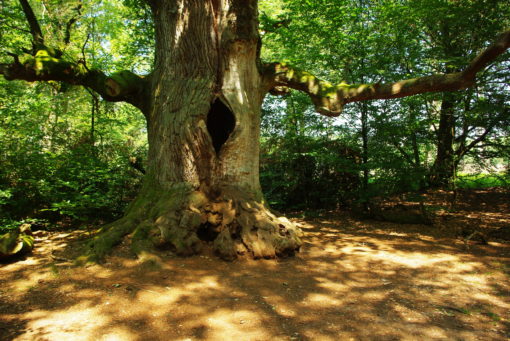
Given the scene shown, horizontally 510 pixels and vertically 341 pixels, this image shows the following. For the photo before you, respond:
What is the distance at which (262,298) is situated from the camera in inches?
134

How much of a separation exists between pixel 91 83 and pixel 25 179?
294 cm

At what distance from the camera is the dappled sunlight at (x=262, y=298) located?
2.71m

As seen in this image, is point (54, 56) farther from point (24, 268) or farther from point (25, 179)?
point (24, 268)

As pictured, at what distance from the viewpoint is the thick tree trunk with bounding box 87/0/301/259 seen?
4.72m

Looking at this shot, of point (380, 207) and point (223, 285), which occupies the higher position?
point (380, 207)

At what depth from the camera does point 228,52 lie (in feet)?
17.8

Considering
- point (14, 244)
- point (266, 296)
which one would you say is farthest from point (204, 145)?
point (14, 244)

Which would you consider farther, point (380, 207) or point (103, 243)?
point (380, 207)

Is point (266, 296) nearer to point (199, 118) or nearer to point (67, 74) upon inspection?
point (199, 118)

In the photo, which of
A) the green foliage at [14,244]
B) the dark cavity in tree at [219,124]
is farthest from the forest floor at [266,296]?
the dark cavity in tree at [219,124]

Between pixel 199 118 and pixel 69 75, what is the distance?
268 cm

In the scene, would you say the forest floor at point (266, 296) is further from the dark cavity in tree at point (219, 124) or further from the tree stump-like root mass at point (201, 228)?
the dark cavity in tree at point (219, 124)

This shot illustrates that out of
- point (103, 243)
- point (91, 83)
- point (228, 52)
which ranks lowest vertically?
point (103, 243)

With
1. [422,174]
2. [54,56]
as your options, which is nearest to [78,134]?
[54,56]
